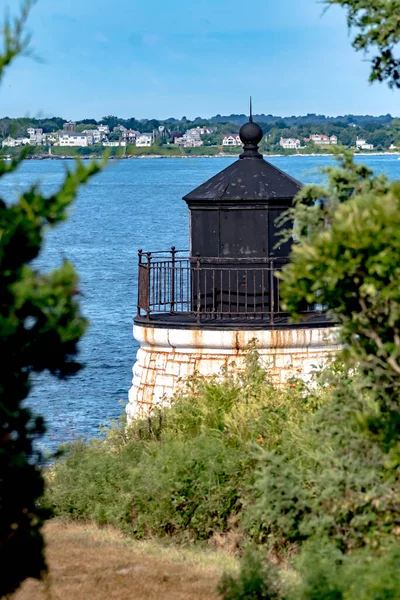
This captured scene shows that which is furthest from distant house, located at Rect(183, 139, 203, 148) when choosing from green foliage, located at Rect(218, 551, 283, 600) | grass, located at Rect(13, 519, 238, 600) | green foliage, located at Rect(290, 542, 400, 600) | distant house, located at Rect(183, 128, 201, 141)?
green foliage, located at Rect(290, 542, 400, 600)

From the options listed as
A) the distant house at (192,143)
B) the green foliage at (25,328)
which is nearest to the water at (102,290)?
the green foliage at (25,328)

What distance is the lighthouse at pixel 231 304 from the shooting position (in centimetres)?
1470

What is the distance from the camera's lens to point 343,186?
793 cm

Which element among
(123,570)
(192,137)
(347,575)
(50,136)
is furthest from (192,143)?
(347,575)

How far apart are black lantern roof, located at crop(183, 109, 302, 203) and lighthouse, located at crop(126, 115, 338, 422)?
0.5 inches

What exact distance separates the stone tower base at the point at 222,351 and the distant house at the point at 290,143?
99.4 meters

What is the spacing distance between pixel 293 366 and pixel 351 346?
7.75 m

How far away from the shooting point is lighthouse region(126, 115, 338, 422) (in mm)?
14695

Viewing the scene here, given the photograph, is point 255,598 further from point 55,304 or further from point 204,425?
point 204,425

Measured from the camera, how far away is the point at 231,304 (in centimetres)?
1533

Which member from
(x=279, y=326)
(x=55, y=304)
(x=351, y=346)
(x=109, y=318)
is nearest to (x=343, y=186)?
(x=351, y=346)

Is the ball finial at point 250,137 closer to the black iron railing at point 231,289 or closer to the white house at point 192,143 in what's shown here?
the black iron railing at point 231,289

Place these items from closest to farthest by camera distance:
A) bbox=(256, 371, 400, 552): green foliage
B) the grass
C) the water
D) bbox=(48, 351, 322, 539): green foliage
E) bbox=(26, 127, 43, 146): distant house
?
bbox=(256, 371, 400, 552): green foliage < bbox=(26, 127, 43, 146): distant house < the grass < bbox=(48, 351, 322, 539): green foliage < the water

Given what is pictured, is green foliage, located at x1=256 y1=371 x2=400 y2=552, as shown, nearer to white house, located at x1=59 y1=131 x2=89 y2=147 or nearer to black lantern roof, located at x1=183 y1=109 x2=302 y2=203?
black lantern roof, located at x1=183 y1=109 x2=302 y2=203
